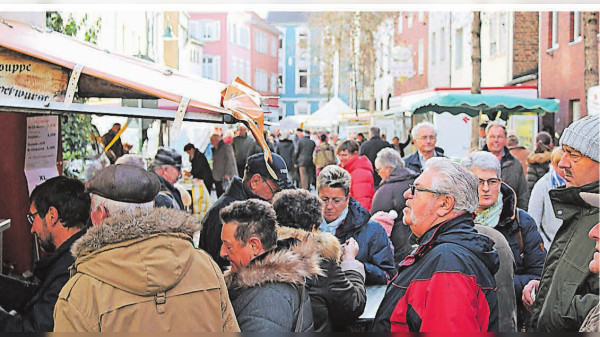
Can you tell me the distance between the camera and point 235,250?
3.74m

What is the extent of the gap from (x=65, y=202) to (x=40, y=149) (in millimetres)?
2895

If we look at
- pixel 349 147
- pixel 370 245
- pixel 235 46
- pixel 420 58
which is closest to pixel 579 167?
pixel 370 245

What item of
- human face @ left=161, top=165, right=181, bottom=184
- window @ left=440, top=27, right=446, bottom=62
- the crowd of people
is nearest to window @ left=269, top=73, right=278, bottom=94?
window @ left=440, top=27, right=446, bottom=62

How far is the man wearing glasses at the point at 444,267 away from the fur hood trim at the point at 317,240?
0.42 m

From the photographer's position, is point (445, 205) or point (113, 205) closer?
point (445, 205)

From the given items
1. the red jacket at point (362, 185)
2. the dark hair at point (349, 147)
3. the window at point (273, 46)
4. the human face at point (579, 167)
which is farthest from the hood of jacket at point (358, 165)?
the window at point (273, 46)

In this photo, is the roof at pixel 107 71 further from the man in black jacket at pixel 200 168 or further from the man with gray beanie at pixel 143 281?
the man in black jacket at pixel 200 168

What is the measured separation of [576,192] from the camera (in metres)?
3.77

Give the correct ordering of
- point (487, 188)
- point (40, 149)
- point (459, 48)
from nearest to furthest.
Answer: point (487, 188) < point (40, 149) < point (459, 48)

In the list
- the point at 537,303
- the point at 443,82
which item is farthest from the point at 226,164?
the point at 443,82

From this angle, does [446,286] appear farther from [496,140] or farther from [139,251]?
[496,140]

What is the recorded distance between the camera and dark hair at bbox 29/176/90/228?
411 centimetres

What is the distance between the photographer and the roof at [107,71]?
4164 mm

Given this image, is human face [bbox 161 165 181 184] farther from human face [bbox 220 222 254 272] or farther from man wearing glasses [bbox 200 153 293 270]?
human face [bbox 220 222 254 272]
